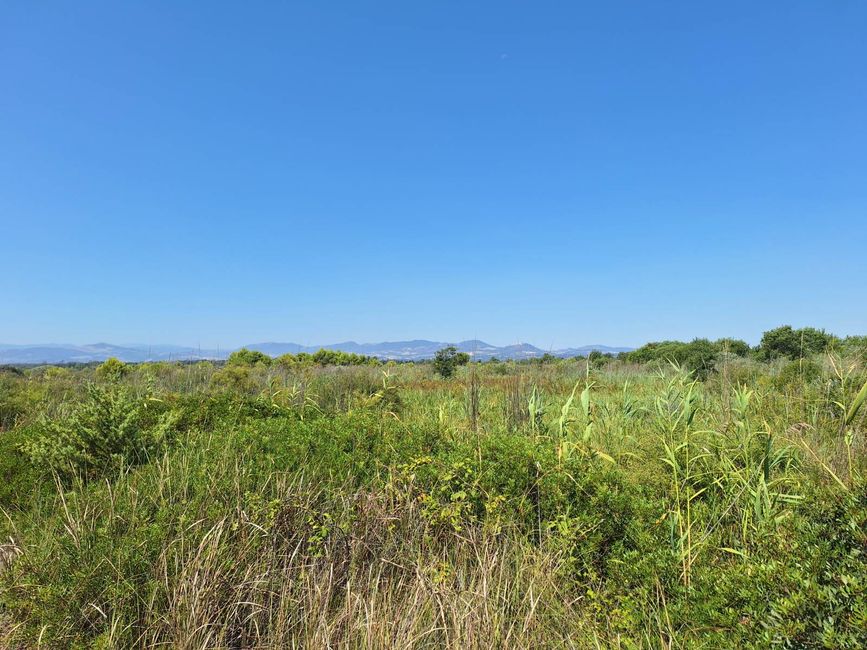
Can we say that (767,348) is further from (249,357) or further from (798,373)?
(249,357)

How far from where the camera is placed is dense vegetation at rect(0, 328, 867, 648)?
2.00 metres

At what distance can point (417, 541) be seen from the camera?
2980 mm

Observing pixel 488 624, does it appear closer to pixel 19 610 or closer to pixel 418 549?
pixel 418 549

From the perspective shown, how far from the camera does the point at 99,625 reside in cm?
225

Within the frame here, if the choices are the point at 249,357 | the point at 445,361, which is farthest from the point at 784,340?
the point at 249,357

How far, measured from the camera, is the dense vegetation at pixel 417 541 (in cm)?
200

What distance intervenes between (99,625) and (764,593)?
3032 millimetres

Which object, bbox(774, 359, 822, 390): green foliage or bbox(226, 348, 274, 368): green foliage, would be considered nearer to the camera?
bbox(774, 359, 822, 390): green foliage

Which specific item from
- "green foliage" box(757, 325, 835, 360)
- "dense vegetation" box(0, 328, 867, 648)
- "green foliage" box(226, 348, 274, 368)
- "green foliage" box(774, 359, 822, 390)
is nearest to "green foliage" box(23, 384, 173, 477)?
"dense vegetation" box(0, 328, 867, 648)

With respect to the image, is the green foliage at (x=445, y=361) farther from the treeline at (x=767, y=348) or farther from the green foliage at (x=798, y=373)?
the green foliage at (x=798, y=373)

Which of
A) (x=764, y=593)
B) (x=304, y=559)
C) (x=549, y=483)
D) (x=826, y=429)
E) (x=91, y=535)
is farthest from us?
(x=826, y=429)

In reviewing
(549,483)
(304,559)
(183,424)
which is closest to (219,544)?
(304,559)

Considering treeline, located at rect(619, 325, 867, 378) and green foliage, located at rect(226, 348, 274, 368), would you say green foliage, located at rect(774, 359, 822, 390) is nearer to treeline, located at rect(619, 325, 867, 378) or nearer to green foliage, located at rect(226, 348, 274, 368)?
treeline, located at rect(619, 325, 867, 378)

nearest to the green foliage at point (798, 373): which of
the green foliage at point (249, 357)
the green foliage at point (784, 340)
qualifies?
the green foliage at point (784, 340)
